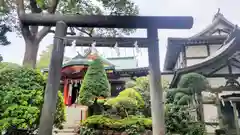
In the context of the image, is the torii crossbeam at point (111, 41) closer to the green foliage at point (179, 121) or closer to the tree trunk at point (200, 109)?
the green foliage at point (179, 121)

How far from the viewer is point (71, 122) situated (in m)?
12.4

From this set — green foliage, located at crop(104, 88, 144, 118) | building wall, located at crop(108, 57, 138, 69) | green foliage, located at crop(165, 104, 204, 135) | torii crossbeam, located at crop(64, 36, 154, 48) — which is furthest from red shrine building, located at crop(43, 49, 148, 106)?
torii crossbeam, located at crop(64, 36, 154, 48)

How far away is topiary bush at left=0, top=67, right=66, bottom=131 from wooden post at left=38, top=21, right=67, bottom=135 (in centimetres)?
102

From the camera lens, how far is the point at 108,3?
1263 centimetres

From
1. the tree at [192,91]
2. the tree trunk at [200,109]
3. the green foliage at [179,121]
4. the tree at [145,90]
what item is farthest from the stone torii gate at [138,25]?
the tree at [145,90]

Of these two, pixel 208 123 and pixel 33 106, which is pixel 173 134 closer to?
pixel 208 123

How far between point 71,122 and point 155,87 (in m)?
8.84

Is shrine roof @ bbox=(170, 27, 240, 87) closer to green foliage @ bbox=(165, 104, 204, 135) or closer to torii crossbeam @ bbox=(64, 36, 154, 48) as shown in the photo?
green foliage @ bbox=(165, 104, 204, 135)

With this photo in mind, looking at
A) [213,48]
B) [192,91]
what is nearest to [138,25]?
[192,91]

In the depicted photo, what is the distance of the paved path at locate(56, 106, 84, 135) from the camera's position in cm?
1043

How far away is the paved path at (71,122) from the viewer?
34.2 ft

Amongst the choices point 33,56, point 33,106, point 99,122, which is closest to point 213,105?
point 99,122

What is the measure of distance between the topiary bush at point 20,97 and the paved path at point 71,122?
15.0 feet

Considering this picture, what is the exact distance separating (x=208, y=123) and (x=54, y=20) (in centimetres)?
841
